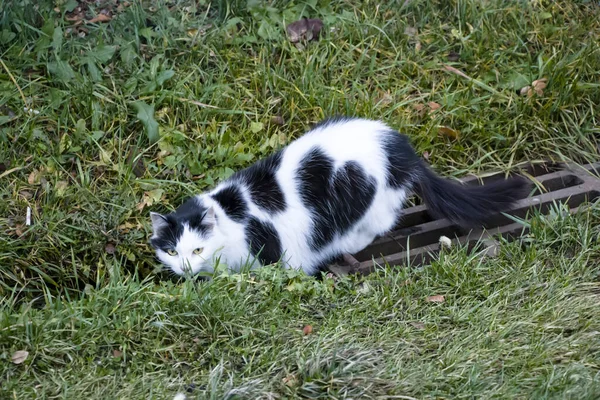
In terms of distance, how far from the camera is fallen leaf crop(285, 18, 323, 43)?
5273 mm

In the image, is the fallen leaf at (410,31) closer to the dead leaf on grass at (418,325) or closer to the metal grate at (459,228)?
the metal grate at (459,228)

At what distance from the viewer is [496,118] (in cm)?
506

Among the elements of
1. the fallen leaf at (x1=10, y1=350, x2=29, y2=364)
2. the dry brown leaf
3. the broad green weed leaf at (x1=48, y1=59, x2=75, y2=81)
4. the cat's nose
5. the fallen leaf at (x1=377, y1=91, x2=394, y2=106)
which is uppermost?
the dry brown leaf

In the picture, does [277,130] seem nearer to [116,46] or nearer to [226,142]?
[226,142]

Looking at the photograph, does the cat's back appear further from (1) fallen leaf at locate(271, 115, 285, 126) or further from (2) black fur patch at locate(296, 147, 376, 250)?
(1) fallen leaf at locate(271, 115, 285, 126)

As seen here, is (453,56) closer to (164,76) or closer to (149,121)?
(164,76)

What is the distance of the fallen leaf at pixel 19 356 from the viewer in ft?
10.6

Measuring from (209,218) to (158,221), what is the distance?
24 cm

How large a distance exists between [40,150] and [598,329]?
9.92 feet

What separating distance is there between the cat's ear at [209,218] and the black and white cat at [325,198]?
50 millimetres

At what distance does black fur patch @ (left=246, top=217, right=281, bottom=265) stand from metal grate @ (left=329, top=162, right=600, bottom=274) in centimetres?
34

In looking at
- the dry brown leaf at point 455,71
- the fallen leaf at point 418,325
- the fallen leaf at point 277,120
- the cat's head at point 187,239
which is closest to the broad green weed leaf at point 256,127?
the fallen leaf at point 277,120

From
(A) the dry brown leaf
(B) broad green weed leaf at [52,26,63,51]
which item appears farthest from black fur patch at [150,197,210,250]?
(A) the dry brown leaf

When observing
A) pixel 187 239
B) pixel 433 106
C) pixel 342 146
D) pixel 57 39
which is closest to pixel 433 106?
pixel 433 106
